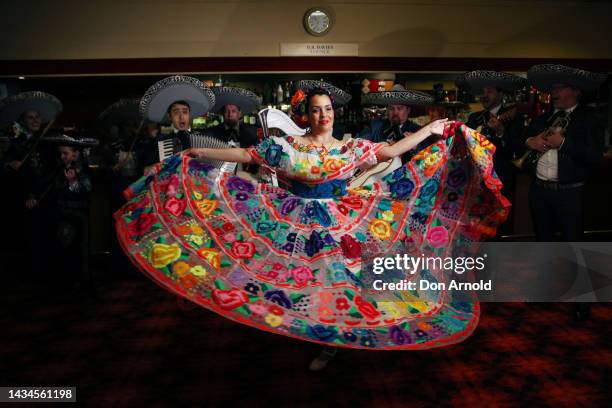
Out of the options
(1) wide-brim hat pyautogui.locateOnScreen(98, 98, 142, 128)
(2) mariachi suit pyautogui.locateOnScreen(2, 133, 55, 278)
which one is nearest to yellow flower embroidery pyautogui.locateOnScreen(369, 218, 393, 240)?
(1) wide-brim hat pyautogui.locateOnScreen(98, 98, 142, 128)

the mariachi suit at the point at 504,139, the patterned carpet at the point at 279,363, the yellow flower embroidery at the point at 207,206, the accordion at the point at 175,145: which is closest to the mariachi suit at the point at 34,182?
the patterned carpet at the point at 279,363

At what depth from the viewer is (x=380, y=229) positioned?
2.88 meters

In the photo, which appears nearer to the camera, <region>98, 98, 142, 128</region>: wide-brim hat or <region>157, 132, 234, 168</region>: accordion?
<region>157, 132, 234, 168</region>: accordion

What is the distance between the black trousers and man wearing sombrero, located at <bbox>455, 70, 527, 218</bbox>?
53 cm

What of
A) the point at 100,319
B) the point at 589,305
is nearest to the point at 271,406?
the point at 100,319

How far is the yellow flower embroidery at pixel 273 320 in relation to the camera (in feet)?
7.84

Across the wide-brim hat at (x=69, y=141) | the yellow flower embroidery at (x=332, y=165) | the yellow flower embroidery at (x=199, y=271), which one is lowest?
the yellow flower embroidery at (x=199, y=271)

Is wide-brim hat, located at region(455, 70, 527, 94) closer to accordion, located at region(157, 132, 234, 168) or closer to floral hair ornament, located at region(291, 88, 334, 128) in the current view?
floral hair ornament, located at region(291, 88, 334, 128)

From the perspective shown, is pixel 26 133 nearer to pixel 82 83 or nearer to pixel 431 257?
pixel 82 83

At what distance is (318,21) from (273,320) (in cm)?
512

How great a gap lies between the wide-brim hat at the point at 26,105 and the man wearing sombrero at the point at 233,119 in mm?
1396

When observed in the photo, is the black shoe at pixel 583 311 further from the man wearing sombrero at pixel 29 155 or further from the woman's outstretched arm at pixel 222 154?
the man wearing sombrero at pixel 29 155

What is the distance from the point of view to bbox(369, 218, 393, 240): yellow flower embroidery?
9.39ft

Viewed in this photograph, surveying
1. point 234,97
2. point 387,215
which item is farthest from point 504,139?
point 234,97
